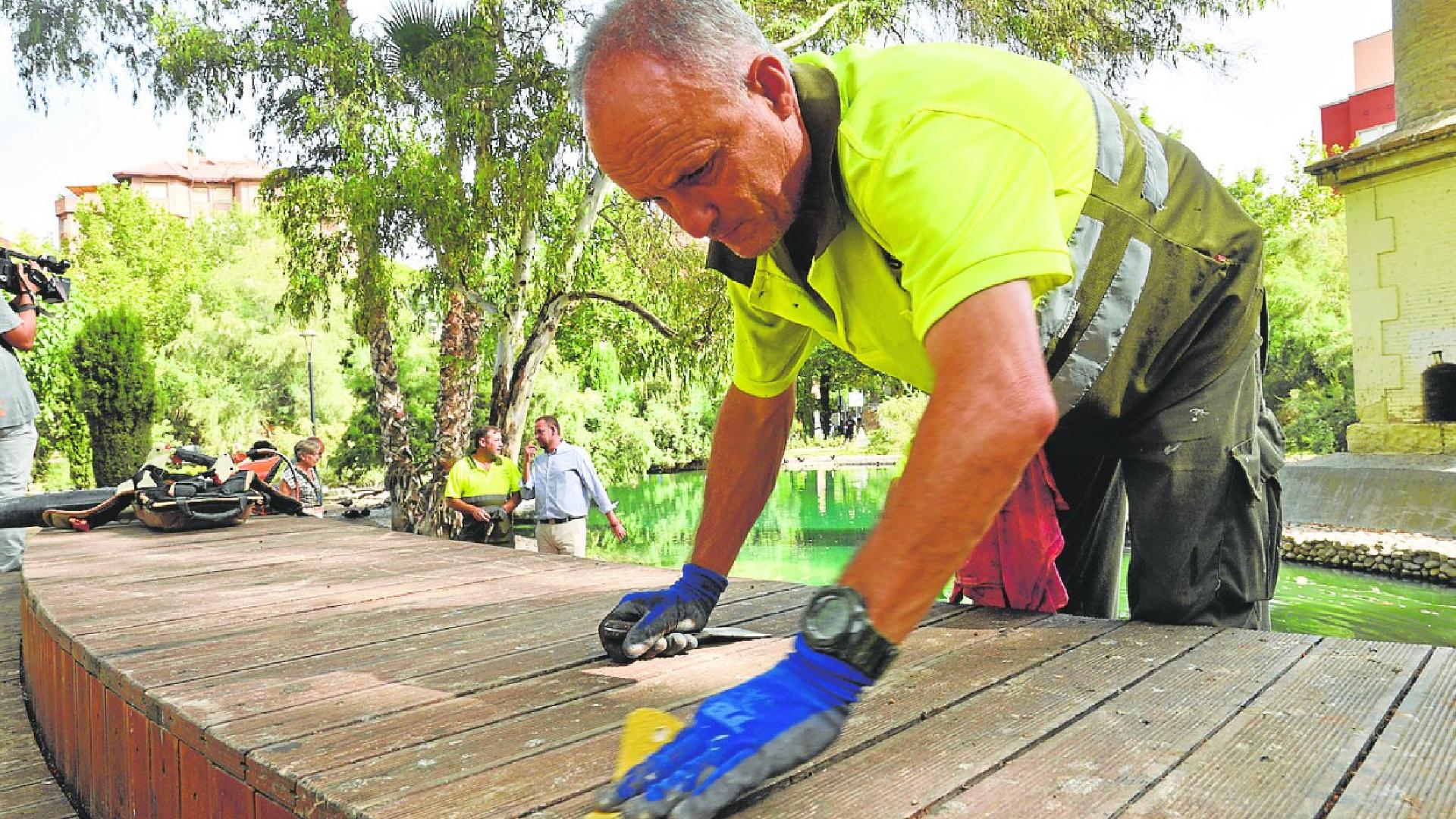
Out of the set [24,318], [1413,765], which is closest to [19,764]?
[1413,765]

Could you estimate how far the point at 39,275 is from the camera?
194 inches

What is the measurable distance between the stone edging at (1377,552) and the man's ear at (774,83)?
35.3ft

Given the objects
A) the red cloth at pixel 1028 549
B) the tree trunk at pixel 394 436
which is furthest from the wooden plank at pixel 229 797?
the tree trunk at pixel 394 436

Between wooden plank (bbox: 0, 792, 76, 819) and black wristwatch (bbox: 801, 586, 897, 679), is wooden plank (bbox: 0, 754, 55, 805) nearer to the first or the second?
wooden plank (bbox: 0, 792, 76, 819)

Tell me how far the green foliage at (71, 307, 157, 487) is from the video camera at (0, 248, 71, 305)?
15633 millimetres

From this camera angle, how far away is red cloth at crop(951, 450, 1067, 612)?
2020 mm

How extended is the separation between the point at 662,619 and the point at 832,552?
15087mm

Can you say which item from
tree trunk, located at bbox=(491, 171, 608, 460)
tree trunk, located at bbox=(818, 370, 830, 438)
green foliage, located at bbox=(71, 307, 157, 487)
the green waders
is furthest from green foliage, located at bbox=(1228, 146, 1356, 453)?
green foliage, located at bbox=(71, 307, 157, 487)

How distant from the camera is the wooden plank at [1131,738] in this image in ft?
3.25

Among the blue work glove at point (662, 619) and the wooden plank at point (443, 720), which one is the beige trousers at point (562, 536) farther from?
the wooden plank at point (443, 720)

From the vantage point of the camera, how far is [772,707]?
0.98 metres

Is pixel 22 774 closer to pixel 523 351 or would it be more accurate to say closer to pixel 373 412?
pixel 523 351

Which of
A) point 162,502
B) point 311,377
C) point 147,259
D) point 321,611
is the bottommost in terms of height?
point 321,611

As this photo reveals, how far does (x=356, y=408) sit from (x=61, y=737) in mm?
23740
